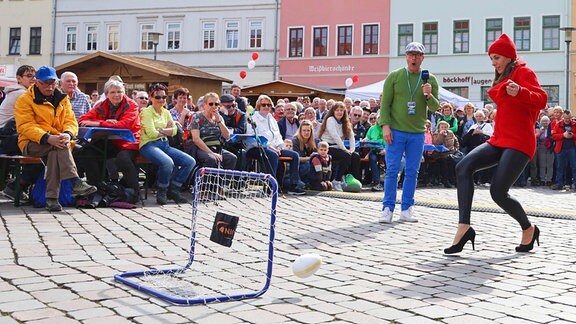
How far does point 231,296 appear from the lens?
4.62 metres

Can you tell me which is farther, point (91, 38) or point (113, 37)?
point (91, 38)

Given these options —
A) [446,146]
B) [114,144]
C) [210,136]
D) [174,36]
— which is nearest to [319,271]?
[114,144]

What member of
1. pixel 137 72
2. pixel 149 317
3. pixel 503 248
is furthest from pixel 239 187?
pixel 137 72

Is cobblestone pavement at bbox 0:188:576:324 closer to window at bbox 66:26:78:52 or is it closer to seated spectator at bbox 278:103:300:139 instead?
seated spectator at bbox 278:103:300:139

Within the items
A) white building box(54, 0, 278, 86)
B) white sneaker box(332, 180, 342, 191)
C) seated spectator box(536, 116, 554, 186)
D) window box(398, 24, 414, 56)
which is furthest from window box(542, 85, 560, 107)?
white sneaker box(332, 180, 342, 191)

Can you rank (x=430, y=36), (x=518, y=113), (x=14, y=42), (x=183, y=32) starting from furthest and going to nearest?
1. (x=14, y=42)
2. (x=183, y=32)
3. (x=430, y=36)
4. (x=518, y=113)

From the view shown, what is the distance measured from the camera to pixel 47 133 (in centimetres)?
882

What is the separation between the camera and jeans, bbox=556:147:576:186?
17047 mm

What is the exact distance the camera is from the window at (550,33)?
38.2m

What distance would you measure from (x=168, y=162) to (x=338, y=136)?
4578 millimetres

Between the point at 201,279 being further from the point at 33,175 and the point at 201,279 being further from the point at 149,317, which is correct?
the point at 33,175

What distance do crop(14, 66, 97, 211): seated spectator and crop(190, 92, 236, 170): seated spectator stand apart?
7.56 ft

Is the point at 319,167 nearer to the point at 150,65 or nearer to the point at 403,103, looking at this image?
the point at 403,103

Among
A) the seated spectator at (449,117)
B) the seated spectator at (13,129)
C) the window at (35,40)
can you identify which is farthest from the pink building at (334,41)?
the seated spectator at (13,129)
